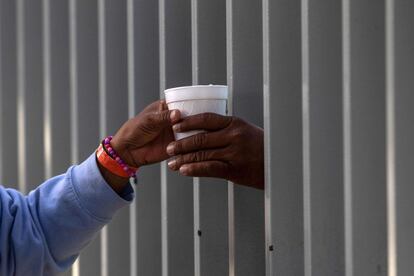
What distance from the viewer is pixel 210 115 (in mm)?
1707

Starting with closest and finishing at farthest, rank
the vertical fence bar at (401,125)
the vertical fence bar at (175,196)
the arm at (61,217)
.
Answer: the vertical fence bar at (401,125) < the arm at (61,217) < the vertical fence bar at (175,196)

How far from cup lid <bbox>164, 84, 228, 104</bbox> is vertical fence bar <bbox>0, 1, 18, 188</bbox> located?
43.0 inches

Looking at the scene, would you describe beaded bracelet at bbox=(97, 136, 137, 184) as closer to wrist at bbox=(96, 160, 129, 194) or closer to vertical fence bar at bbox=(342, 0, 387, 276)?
wrist at bbox=(96, 160, 129, 194)

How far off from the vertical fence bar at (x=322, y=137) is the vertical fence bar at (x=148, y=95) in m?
0.66

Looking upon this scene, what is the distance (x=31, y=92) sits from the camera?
2.60m

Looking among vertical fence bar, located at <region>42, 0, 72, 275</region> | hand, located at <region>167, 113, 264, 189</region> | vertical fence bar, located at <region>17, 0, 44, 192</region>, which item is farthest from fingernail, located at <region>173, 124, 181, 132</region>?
vertical fence bar, located at <region>17, 0, 44, 192</region>

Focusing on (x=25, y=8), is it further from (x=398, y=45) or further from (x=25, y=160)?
(x=398, y=45)

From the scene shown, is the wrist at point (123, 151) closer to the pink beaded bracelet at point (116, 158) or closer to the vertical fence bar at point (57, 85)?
the pink beaded bracelet at point (116, 158)

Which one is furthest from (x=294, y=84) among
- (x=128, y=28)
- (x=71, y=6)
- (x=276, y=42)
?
(x=71, y=6)

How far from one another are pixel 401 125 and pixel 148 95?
2.92 ft

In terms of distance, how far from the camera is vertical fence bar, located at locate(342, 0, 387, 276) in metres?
1.51

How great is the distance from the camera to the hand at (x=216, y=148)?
1.71 m

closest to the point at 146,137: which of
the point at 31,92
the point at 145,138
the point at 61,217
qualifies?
the point at 145,138

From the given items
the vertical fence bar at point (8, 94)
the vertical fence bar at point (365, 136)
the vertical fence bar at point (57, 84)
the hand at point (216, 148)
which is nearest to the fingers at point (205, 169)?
the hand at point (216, 148)
